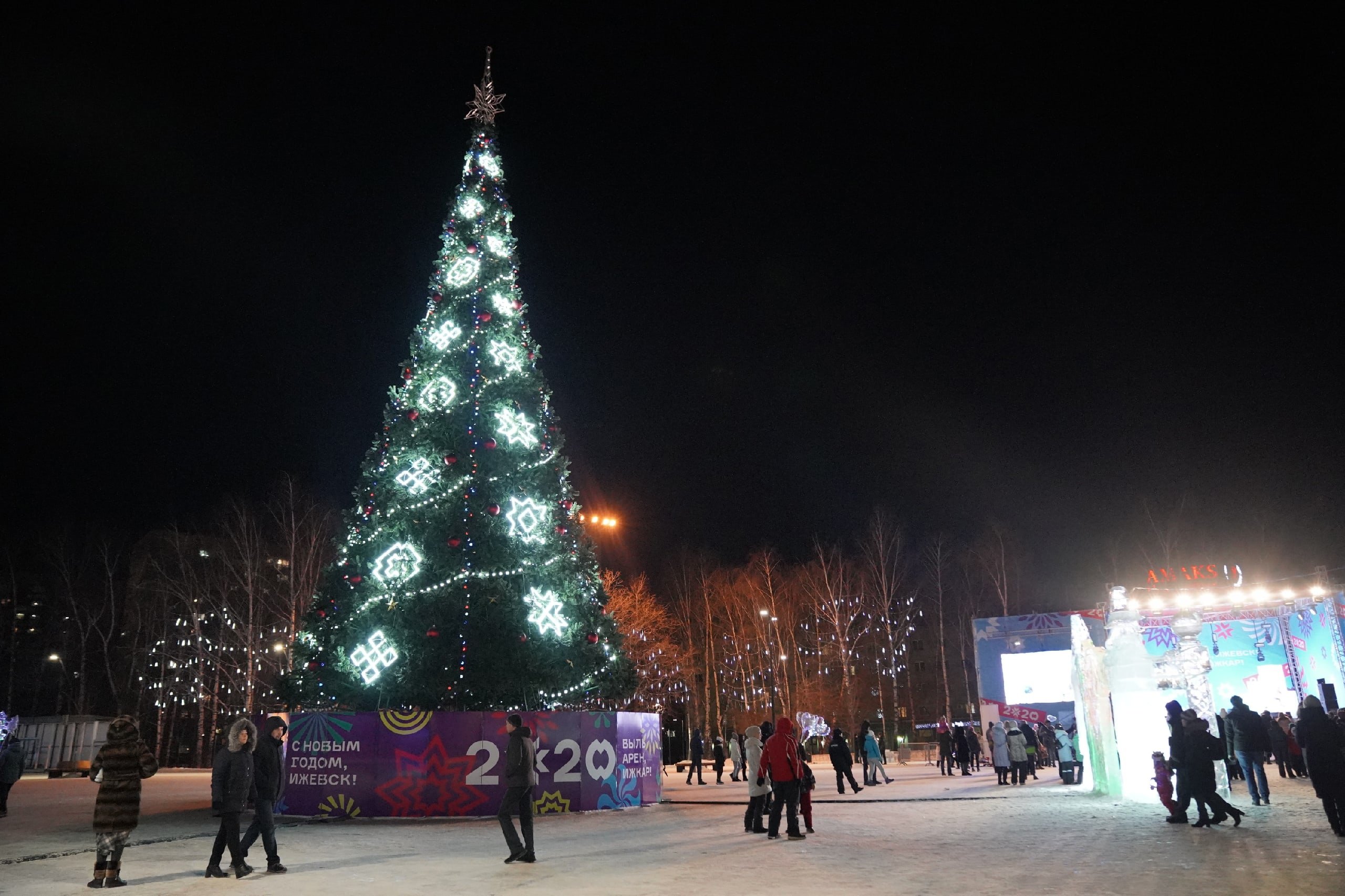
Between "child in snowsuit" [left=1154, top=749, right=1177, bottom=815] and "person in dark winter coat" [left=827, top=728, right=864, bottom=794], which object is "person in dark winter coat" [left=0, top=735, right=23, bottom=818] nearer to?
"person in dark winter coat" [left=827, top=728, right=864, bottom=794]

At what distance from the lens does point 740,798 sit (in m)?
18.1

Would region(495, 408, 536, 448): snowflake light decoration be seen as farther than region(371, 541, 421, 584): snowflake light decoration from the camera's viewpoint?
Yes

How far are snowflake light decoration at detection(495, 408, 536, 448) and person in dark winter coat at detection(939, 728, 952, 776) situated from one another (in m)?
16.8

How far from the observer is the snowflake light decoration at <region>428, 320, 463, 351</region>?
15.5 metres

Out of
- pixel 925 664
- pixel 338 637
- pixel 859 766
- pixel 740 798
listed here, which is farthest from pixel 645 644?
pixel 925 664

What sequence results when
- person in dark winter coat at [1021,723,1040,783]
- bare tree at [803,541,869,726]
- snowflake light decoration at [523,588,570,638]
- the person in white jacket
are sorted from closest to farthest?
1. the person in white jacket
2. snowflake light decoration at [523,588,570,638]
3. person in dark winter coat at [1021,723,1040,783]
4. bare tree at [803,541,869,726]

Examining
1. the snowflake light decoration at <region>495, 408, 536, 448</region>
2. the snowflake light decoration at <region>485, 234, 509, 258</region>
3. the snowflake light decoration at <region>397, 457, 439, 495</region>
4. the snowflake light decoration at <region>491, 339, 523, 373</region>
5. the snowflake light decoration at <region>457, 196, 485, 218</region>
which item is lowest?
the snowflake light decoration at <region>397, 457, 439, 495</region>

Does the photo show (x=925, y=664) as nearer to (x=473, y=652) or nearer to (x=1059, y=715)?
(x=1059, y=715)

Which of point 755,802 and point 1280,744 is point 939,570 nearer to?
point 1280,744

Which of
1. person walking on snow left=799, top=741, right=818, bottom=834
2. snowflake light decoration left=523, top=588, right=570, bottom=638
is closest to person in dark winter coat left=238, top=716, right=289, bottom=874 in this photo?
snowflake light decoration left=523, top=588, right=570, bottom=638

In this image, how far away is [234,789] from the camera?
8.02 meters

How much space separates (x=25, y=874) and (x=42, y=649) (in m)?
41.9

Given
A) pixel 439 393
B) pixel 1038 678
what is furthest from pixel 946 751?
pixel 439 393

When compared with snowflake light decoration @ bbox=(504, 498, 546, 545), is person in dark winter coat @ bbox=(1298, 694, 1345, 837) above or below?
below
